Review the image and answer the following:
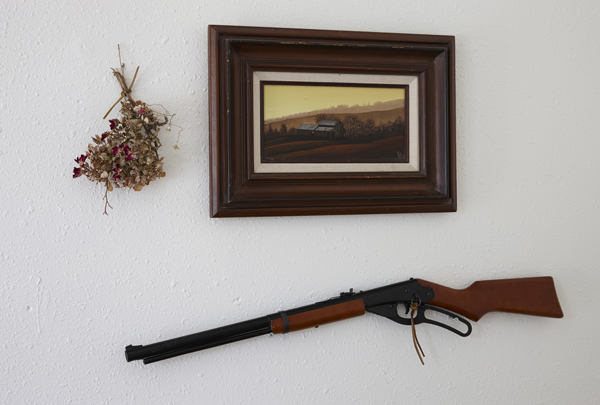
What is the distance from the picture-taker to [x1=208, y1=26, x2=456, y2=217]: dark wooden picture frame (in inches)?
31.7

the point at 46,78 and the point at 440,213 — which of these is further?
the point at 440,213

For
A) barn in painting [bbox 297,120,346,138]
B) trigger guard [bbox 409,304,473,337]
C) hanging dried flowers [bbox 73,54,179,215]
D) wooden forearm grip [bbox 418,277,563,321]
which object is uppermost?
barn in painting [bbox 297,120,346,138]

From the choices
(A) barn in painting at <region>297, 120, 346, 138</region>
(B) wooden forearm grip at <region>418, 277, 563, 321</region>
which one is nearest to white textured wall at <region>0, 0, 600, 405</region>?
(B) wooden forearm grip at <region>418, 277, 563, 321</region>

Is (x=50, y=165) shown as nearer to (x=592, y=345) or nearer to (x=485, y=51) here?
(x=485, y=51)

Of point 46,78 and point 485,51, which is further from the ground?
point 485,51

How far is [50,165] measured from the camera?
0.79 meters

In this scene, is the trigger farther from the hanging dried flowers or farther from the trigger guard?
the hanging dried flowers

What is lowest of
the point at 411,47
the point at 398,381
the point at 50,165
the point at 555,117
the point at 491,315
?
the point at 398,381

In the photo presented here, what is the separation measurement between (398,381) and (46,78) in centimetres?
104

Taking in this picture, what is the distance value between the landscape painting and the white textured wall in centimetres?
14

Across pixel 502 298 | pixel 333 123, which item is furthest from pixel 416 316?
pixel 333 123

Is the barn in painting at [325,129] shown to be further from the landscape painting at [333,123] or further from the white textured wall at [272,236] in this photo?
the white textured wall at [272,236]

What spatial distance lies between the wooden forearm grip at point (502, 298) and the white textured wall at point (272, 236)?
0.05 m

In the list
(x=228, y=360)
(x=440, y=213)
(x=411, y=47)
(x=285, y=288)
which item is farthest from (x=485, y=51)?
(x=228, y=360)
